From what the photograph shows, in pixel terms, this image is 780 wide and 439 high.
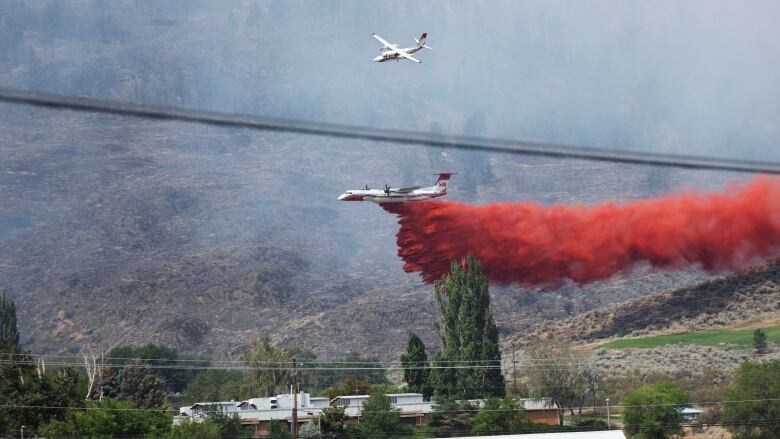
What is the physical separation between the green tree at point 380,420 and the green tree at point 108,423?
16.6m

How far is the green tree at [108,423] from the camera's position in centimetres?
7875

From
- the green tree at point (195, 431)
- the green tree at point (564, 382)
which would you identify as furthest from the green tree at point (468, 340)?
the green tree at point (195, 431)

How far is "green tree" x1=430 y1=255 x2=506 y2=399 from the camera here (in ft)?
362

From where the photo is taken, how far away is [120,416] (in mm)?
81938

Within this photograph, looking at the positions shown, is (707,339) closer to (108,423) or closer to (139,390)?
(139,390)

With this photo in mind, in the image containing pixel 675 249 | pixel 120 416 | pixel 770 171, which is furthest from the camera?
pixel 675 249

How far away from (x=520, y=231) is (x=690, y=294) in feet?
319

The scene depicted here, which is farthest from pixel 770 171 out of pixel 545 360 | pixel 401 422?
pixel 545 360

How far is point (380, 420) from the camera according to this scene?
9575 cm

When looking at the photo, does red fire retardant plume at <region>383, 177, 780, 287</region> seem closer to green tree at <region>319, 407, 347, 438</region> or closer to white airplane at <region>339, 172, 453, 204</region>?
white airplane at <region>339, 172, 453, 204</region>

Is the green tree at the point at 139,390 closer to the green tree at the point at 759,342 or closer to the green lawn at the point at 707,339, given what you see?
the green tree at the point at 759,342

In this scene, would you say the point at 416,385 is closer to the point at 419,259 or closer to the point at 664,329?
the point at 419,259

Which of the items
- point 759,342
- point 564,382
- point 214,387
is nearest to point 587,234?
point 564,382

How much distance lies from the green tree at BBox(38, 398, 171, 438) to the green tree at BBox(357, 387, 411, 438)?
16.6 m
